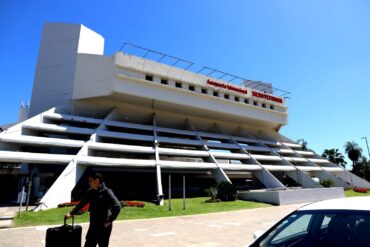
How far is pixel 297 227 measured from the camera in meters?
3.55

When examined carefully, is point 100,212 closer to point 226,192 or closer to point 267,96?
point 226,192

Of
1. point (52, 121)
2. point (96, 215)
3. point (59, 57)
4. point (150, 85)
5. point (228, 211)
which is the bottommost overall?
point (228, 211)

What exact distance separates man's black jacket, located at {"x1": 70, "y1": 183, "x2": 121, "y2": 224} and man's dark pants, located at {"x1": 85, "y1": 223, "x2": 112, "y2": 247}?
108 mm

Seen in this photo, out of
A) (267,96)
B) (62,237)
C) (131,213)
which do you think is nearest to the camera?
(62,237)

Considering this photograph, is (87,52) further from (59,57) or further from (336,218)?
(336,218)

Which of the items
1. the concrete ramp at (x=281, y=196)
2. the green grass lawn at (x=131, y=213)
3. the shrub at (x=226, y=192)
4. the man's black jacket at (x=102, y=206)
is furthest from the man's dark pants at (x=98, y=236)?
the concrete ramp at (x=281, y=196)

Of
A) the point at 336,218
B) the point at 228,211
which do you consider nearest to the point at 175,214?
the point at 228,211

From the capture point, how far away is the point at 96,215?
16.4ft

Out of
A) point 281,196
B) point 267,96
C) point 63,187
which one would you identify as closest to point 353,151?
point 267,96

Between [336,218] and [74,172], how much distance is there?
19.0 metres

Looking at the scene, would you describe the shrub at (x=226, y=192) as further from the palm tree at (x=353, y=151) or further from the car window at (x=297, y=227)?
the palm tree at (x=353, y=151)

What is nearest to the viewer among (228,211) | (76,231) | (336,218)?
(336,218)

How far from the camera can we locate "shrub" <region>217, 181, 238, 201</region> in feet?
73.8

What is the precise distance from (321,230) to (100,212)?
3793mm
